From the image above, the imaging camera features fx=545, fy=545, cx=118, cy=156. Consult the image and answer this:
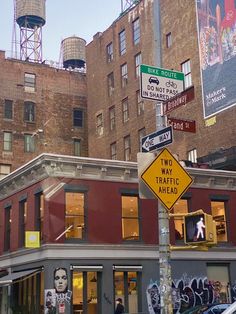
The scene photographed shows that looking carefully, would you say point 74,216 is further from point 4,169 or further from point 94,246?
point 4,169

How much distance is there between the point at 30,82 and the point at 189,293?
37.1m

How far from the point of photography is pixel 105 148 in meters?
53.0

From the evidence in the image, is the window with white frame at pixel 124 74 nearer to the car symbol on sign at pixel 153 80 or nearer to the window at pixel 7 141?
the window at pixel 7 141

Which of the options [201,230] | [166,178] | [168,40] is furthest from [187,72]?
[201,230]

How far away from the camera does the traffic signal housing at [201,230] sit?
29.7ft

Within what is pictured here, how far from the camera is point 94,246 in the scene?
1013 inches

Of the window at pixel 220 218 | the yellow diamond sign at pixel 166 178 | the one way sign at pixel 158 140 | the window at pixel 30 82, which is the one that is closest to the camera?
the yellow diamond sign at pixel 166 178

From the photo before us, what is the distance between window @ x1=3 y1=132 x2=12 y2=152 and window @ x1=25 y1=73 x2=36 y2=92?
560 cm

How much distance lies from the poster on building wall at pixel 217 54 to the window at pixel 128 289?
53.6 feet

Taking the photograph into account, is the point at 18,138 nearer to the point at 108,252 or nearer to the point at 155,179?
the point at 108,252

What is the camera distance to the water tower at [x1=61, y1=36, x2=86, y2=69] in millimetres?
74625

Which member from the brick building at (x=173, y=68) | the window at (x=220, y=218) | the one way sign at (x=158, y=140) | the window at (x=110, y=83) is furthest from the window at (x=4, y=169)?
the one way sign at (x=158, y=140)

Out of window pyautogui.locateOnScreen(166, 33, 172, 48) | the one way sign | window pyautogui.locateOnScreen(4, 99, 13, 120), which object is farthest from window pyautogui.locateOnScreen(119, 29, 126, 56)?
the one way sign

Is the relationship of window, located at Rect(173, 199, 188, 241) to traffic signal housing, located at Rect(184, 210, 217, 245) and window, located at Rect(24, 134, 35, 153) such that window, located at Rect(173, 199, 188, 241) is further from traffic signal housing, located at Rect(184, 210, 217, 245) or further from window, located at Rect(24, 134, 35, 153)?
window, located at Rect(24, 134, 35, 153)
